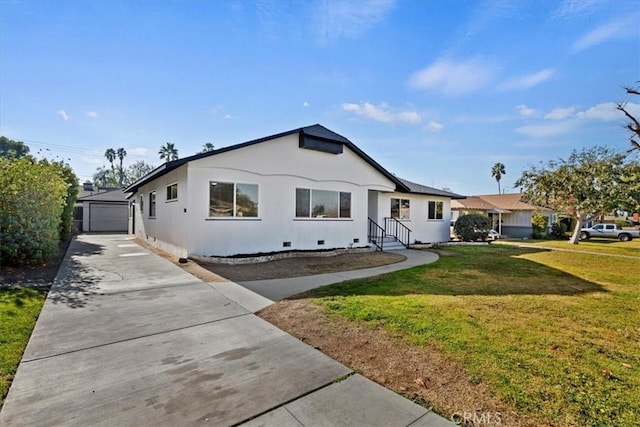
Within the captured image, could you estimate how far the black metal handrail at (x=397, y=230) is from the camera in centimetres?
1645

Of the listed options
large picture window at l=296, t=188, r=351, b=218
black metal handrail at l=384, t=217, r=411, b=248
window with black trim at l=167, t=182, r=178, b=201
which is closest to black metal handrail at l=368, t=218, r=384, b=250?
black metal handrail at l=384, t=217, r=411, b=248

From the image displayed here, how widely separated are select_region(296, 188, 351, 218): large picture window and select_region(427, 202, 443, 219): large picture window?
22.5 feet

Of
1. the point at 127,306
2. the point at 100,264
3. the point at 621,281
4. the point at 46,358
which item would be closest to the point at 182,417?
the point at 46,358

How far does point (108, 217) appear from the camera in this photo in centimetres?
2614

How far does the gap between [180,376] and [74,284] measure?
5389 millimetres

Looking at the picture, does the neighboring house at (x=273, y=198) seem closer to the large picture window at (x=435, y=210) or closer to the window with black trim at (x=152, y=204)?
the window with black trim at (x=152, y=204)

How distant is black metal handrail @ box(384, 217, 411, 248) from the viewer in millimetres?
16453

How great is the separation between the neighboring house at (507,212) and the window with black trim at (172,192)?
24776 mm

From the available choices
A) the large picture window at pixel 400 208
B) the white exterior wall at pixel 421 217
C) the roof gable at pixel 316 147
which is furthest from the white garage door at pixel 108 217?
the large picture window at pixel 400 208

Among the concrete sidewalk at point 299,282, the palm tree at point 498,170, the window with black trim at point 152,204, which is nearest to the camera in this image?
the concrete sidewalk at point 299,282

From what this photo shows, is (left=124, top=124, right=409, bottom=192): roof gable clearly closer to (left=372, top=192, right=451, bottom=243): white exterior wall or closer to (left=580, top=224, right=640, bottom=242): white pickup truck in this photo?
(left=372, top=192, right=451, bottom=243): white exterior wall

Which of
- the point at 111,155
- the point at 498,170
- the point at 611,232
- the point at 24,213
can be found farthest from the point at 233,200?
the point at 111,155

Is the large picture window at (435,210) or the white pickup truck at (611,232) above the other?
the large picture window at (435,210)

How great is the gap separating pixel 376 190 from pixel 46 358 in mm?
13388
